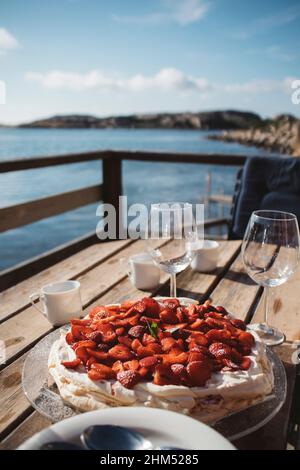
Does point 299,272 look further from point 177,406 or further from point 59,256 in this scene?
point 59,256

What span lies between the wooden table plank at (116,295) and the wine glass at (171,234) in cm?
31

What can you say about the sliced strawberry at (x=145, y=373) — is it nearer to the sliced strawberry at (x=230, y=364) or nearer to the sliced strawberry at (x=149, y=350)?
the sliced strawberry at (x=149, y=350)

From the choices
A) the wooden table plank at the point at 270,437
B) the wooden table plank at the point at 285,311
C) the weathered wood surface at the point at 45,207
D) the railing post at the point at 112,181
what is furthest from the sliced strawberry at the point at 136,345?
the railing post at the point at 112,181

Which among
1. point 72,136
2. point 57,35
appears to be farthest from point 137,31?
point 72,136

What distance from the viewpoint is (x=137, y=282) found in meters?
1.34

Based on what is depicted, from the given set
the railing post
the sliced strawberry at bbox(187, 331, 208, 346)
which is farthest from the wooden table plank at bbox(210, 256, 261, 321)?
the railing post

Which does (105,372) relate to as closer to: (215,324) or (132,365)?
Result: (132,365)

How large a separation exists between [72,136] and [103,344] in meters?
60.0

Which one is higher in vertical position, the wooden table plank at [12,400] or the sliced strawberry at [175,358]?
the sliced strawberry at [175,358]

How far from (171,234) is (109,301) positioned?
0.42 metres

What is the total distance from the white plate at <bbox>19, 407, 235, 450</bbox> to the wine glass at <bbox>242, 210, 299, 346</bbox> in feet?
1.68

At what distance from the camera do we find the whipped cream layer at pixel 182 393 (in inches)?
23.9

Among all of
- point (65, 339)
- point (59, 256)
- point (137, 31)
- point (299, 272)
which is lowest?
point (59, 256)

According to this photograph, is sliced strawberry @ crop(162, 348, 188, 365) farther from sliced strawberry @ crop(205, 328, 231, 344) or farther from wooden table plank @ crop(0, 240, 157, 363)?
wooden table plank @ crop(0, 240, 157, 363)
